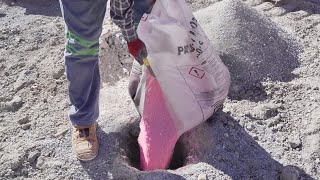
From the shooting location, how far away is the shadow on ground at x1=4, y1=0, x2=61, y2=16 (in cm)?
321

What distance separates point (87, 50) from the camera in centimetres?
189

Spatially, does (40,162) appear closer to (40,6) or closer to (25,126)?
(25,126)

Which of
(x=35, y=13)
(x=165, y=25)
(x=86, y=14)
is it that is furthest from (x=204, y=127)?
(x=35, y=13)

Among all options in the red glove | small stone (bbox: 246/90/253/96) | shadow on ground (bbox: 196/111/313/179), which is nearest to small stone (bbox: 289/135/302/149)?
shadow on ground (bbox: 196/111/313/179)

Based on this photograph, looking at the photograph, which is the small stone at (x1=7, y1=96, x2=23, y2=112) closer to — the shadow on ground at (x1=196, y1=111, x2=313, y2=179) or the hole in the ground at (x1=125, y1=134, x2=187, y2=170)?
the hole in the ground at (x1=125, y1=134, x2=187, y2=170)

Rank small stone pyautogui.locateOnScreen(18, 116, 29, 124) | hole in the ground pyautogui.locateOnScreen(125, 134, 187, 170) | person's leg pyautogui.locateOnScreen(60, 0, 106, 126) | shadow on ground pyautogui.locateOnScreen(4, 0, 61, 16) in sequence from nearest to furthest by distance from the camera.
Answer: person's leg pyautogui.locateOnScreen(60, 0, 106, 126)
hole in the ground pyautogui.locateOnScreen(125, 134, 187, 170)
small stone pyautogui.locateOnScreen(18, 116, 29, 124)
shadow on ground pyautogui.locateOnScreen(4, 0, 61, 16)

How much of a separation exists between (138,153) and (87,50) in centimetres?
58

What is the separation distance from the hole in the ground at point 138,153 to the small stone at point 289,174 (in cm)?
42

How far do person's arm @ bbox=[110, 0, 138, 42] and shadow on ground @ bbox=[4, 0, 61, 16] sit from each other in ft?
4.49

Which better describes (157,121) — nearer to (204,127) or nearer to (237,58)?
(204,127)

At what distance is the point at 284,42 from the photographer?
8.86 ft

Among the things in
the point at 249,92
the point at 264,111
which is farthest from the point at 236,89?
the point at 264,111

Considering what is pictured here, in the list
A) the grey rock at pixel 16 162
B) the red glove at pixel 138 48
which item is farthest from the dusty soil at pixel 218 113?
the red glove at pixel 138 48

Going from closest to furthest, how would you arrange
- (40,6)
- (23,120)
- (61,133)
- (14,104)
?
1. (61,133)
2. (23,120)
3. (14,104)
4. (40,6)
